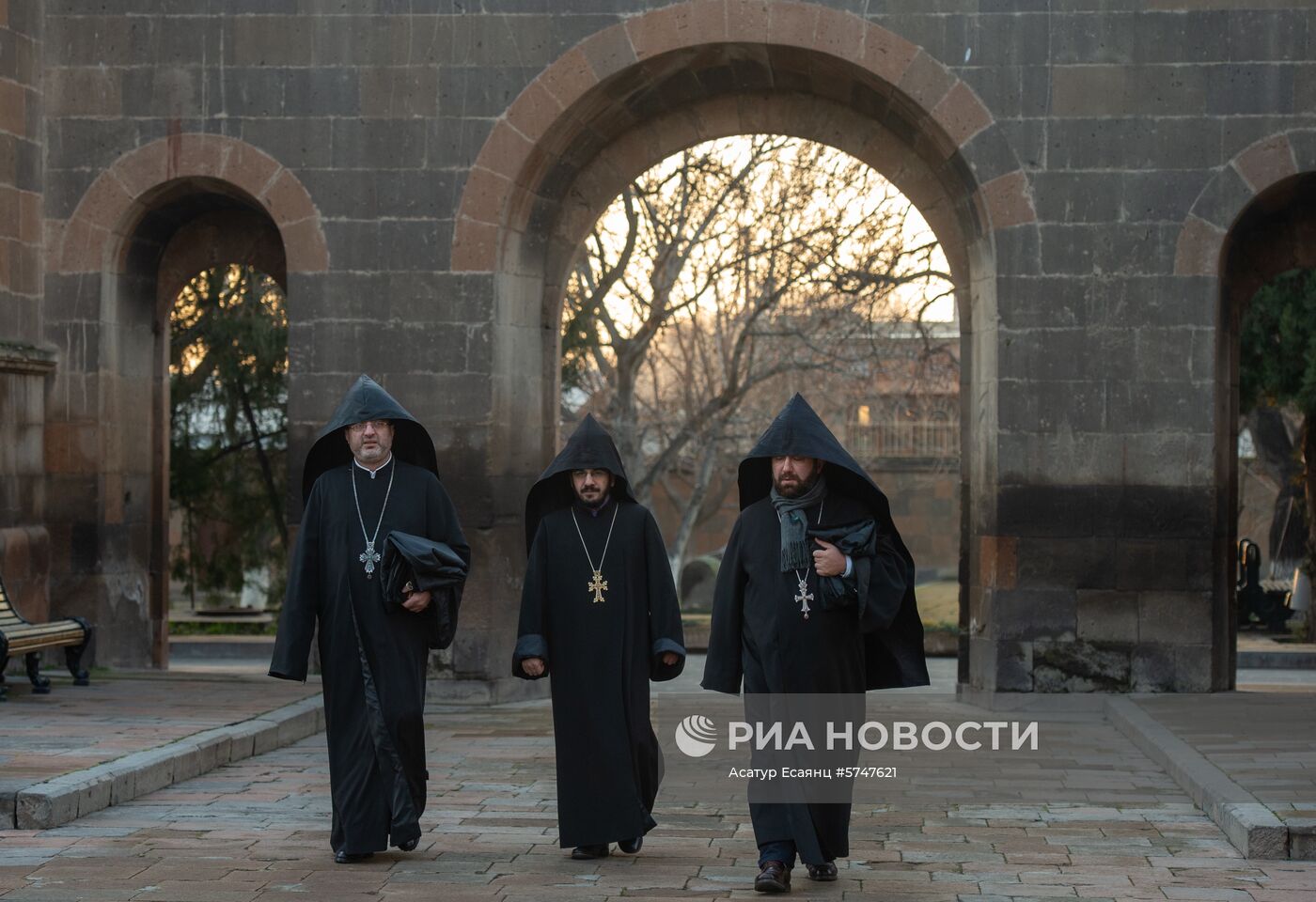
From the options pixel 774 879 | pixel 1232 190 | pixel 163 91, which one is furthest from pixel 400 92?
pixel 774 879

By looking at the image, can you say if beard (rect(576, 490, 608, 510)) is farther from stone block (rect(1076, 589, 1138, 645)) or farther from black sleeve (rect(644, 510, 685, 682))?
stone block (rect(1076, 589, 1138, 645))

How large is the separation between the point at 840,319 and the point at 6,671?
14631 millimetres

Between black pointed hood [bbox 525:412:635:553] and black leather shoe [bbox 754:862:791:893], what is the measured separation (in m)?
1.78

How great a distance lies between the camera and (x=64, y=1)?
43.0 feet

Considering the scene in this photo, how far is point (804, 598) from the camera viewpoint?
7.02 metres

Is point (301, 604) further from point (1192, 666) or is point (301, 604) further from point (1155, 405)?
point (1192, 666)

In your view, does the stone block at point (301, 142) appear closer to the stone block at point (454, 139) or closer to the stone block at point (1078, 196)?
the stone block at point (454, 139)

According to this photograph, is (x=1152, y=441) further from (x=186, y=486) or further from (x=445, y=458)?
(x=186, y=486)

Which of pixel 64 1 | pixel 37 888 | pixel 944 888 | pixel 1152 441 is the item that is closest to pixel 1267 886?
pixel 944 888

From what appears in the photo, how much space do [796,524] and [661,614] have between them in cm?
84

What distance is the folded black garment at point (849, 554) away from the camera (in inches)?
274

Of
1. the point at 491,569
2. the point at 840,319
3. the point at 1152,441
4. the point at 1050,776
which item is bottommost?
the point at 1050,776

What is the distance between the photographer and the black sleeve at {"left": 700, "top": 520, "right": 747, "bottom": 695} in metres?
7.10

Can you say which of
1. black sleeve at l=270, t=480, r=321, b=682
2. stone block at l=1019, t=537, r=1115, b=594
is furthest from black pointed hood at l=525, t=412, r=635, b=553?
stone block at l=1019, t=537, r=1115, b=594
